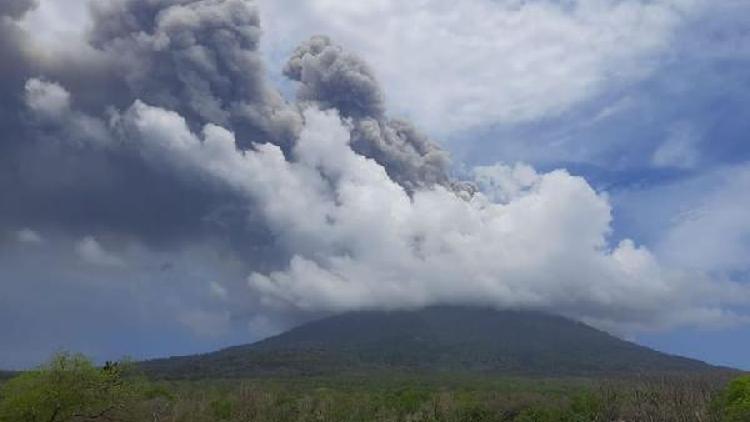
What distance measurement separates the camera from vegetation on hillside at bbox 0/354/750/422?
49.0m

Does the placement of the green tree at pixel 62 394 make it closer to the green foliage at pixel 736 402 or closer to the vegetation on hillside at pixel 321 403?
the vegetation on hillside at pixel 321 403

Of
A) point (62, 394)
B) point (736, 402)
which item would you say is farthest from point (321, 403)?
point (62, 394)

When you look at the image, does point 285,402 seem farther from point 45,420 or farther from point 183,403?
point 45,420

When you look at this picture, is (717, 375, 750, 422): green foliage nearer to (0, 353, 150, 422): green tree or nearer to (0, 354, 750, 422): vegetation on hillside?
(0, 354, 750, 422): vegetation on hillside

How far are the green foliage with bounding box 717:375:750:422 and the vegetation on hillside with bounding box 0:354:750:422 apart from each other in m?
0.09

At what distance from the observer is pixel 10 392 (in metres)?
49.6

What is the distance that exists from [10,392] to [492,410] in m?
62.4

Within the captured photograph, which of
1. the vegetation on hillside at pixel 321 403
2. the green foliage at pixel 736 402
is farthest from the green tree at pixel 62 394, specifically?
the green foliage at pixel 736 402

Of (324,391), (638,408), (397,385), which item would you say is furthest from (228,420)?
(397,385)

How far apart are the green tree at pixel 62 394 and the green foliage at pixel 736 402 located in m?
46.5

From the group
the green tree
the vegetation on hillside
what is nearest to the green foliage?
the vegetation on hillside

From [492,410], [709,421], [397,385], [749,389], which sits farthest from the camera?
[397,385]

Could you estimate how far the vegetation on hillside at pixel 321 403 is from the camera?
1930 inches

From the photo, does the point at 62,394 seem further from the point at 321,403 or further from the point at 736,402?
the point at 321,403
